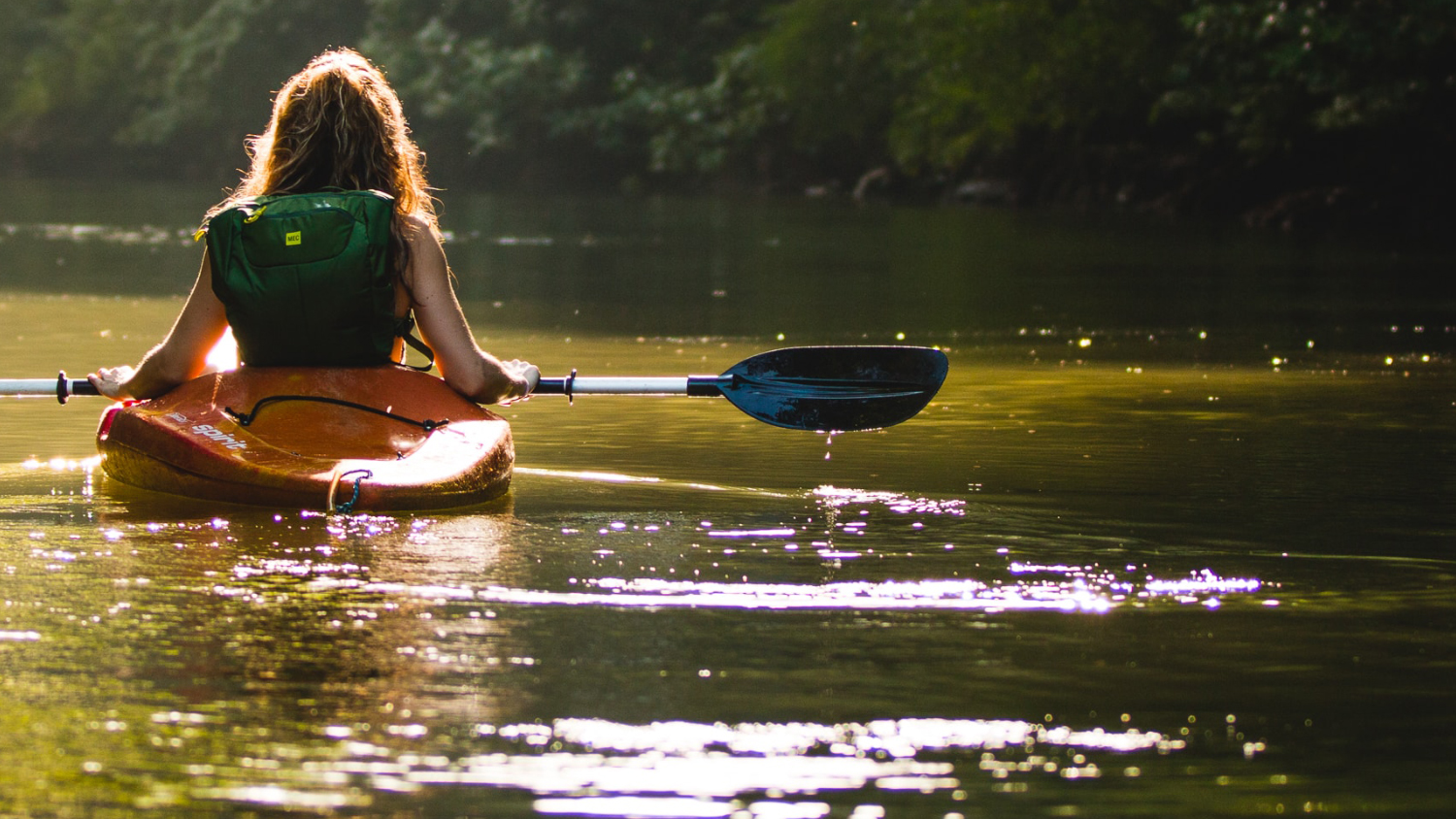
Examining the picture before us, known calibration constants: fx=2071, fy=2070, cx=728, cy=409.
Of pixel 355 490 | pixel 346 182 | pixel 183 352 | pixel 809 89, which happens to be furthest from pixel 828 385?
pixel 809 89

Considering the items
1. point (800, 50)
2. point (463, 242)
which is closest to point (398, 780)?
point (463, 242)

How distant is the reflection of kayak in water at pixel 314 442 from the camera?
203 inches

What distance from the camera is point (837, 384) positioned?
6.18 metres

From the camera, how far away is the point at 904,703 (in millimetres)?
3438

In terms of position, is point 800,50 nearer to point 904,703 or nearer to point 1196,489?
point 1196,489

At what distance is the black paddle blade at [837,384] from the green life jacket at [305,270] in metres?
1.23

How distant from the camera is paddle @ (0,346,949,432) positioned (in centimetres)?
616

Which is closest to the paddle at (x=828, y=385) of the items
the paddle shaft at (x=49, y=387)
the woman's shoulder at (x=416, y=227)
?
the paddle shaft at (x=49, y=387)

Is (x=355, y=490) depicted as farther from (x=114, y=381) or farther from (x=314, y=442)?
(x=114, y=381)

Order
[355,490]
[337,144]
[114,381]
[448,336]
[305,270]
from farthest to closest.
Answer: [114,381]
[448,336]
[337,144]
[305,270]
[355,490]

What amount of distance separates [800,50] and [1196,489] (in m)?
34.0

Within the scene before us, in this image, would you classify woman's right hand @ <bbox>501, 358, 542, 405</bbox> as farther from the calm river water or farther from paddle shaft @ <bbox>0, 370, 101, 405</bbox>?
paddle shaft @ <bbox>0, 370, 101, 405</bbox>

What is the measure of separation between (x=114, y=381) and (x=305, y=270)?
78 centimetres

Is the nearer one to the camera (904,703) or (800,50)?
(904,703)
